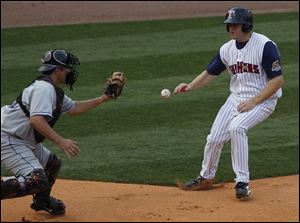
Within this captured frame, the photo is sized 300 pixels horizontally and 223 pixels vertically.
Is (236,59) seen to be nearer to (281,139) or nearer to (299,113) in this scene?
(281,139)

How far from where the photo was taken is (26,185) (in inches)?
244

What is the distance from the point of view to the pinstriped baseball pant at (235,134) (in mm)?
7242

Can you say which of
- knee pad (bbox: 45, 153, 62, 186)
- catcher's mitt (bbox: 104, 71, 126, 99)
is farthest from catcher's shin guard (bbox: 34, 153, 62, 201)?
catcher's mitt (bbox: 104, 71, 126, 99)

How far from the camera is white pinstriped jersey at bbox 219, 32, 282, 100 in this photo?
729 cm

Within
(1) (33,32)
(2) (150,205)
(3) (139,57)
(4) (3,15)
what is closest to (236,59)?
(2) (150,205)

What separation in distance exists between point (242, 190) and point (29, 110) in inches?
79.0

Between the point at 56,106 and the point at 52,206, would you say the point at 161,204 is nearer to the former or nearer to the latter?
the point at 52,206

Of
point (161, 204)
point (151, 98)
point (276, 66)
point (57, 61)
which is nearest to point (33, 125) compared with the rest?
point (57, 61)

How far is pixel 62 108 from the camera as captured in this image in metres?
6.60

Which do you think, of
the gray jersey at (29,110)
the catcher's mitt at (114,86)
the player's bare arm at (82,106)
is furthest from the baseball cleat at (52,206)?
the catcher's mitt at (114,86)

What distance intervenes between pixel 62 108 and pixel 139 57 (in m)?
6.45

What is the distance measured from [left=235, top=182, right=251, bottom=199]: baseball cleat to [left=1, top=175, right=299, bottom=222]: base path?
6 cm

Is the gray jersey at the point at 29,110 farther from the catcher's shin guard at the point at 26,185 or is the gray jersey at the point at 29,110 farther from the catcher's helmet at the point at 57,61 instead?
the catcher's shin guard at the point at 26,185

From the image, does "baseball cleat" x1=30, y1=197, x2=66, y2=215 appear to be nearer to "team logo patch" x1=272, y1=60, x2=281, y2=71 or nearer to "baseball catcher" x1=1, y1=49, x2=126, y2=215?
"baseball catcher" x1=1, y1=49, x2=126, y2=215
